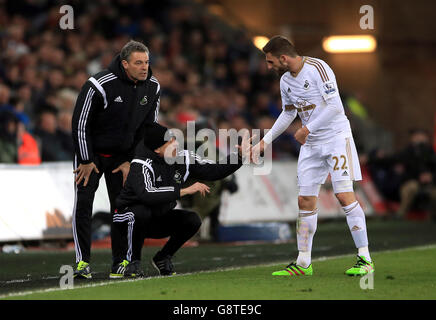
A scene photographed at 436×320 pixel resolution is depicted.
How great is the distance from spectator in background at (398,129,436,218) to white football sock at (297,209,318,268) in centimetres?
1403

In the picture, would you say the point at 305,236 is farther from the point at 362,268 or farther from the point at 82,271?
the point at 82,271

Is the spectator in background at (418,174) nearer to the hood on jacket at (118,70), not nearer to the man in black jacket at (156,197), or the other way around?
the man in black jacket at (156,197)

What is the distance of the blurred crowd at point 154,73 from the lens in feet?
57.3

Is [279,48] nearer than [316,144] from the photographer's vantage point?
Yes

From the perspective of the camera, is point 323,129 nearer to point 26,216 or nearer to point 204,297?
point 204,297

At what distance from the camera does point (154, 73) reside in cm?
2153

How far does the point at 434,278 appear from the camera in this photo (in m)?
9.62

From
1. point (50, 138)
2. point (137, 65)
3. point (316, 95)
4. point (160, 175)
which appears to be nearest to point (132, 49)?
point (137, 65)

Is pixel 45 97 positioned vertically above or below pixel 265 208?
above

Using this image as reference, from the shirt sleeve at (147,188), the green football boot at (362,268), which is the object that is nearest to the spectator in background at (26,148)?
the shirt sleeve at (147,188)

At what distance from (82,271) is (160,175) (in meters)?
1.22

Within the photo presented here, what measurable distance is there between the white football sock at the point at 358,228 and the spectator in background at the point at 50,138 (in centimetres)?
859

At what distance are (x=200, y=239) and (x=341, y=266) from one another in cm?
559
